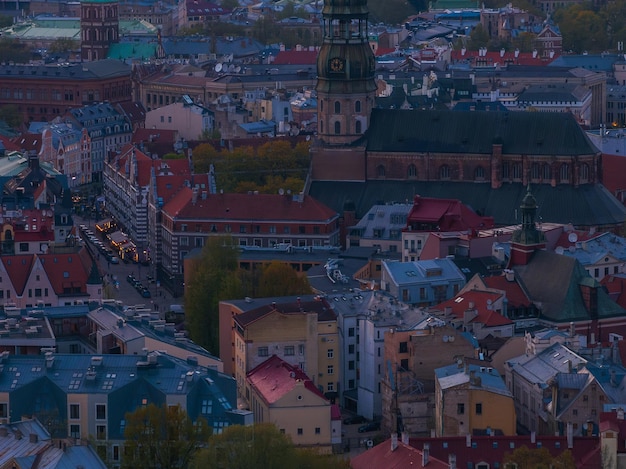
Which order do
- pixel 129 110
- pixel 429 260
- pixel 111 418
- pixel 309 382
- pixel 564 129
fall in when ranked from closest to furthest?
pixel 111 418, pixel 309 382, pixel 429 260, pixel 564 129, pixel 129 110

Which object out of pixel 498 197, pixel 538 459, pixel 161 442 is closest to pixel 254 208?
pixel 498 197

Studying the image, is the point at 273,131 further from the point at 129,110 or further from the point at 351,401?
the point at 351,401

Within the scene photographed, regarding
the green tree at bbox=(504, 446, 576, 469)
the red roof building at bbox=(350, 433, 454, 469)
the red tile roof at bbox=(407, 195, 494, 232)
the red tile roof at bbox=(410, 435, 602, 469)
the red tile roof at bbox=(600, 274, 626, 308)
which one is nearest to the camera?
the green tree at bbox=(504, 446, 576, 469)

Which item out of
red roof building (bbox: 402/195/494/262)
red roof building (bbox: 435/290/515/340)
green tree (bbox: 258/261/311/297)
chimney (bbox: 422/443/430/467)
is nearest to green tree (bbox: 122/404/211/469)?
chimney (bbox: 422/443/430/467)

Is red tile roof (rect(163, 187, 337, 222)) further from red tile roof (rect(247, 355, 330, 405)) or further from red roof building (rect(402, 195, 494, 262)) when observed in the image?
red tile roof (rect(247, 355, 330, 405))

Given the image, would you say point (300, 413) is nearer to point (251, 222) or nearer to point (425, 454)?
point (425, 454)

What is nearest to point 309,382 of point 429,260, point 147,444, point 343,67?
point 147,444
